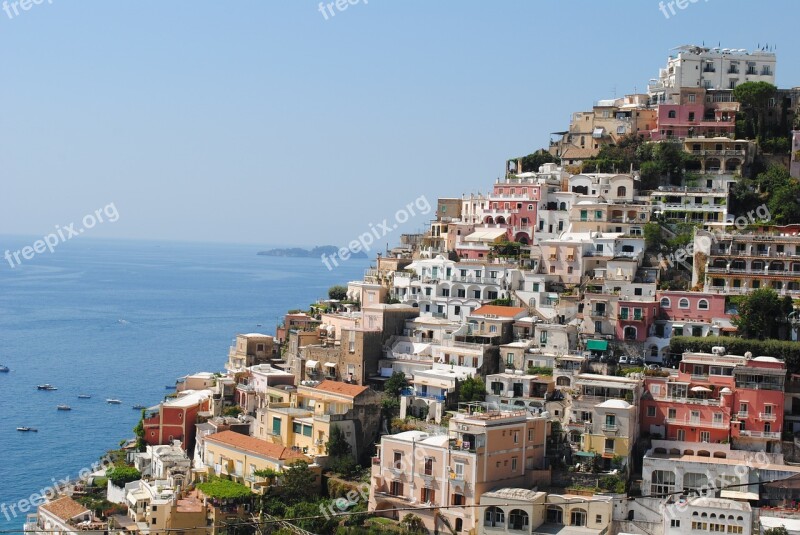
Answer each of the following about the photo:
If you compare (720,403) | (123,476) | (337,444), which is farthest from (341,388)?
(720,403)

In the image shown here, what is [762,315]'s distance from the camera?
36719mm

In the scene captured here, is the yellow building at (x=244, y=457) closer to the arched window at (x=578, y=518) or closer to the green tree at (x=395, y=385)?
the green tree at (x=395, y=385)

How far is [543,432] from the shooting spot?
32406 mm

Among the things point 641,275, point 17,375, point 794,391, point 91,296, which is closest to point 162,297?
point 91,296

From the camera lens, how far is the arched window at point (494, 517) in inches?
1162

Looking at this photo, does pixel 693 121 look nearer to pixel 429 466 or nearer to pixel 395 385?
pixel 395 385

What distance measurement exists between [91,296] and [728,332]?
100869 millimetres

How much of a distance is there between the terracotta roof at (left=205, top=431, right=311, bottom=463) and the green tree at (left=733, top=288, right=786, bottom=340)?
52.2 ft

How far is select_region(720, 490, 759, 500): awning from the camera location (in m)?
30.0

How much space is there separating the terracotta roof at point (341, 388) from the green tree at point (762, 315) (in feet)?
44.5

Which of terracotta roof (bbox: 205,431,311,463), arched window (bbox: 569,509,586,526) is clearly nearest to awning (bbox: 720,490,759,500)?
arched window (bbox: 569,509,586,526)

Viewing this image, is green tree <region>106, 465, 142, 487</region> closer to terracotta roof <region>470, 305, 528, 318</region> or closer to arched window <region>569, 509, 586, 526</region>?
terracotta roof <region>470, 305, 528, 318</region>

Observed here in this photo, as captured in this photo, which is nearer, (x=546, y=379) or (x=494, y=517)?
(x=494, y=517)

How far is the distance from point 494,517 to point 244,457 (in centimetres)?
930
